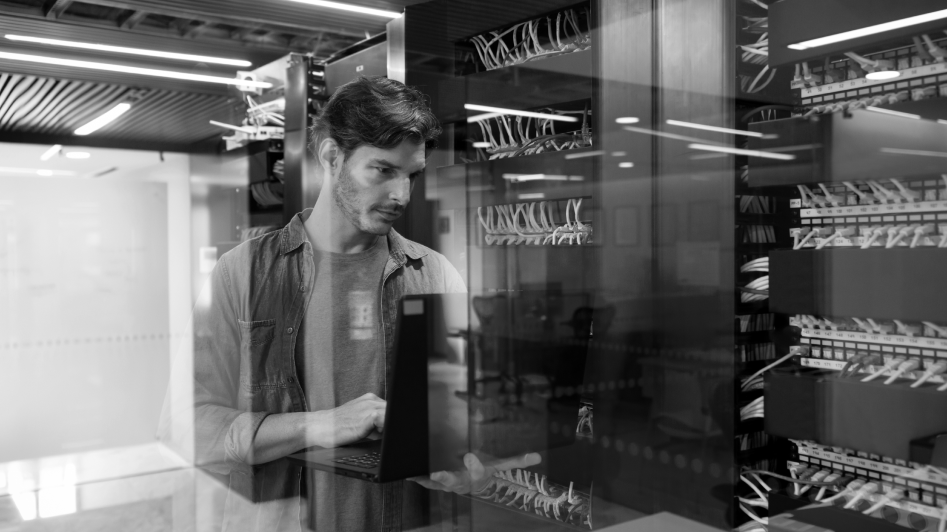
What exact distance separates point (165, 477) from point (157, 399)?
7.5 inches

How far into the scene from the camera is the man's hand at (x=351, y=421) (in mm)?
1902

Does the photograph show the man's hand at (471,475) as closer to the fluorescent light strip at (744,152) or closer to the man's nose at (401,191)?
the man's nose at (401,191)

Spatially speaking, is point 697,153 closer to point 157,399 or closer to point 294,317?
point 294,317

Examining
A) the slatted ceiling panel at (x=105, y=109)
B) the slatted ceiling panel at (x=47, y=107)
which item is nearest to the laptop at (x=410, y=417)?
the slatted ceiling panel at (x=105, y=109)

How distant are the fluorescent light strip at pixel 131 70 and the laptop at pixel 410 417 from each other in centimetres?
71

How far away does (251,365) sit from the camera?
1839 mm

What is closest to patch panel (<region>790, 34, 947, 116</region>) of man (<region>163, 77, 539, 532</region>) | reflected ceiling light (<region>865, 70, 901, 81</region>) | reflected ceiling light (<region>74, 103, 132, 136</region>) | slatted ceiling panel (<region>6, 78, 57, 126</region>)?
reflected ceiling light (<region>865, 70, 901, 81</region>)

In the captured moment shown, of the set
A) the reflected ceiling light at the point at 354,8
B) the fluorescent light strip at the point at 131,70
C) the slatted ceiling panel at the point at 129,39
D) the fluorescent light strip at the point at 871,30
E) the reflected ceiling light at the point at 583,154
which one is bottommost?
the reflected ceiling light at the point at 583,154

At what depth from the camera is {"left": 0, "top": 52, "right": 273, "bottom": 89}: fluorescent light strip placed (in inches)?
67.4

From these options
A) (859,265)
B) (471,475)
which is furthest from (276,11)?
(859,265)

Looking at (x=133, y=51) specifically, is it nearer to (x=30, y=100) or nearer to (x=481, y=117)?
(x=30, y=100)

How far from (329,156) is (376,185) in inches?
5.6

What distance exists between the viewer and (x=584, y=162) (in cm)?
222

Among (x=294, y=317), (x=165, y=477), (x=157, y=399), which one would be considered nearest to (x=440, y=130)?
(x=294, y=317)
